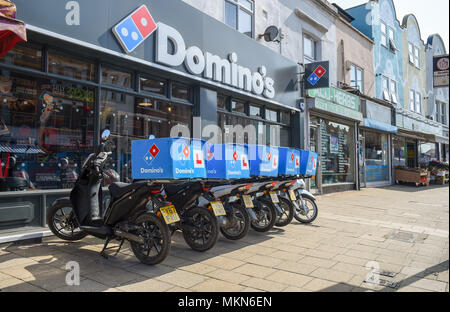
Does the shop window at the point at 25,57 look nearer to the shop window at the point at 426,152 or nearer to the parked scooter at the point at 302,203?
the parked scooter at the point at 302,203

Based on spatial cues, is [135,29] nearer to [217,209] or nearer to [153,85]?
[153,85]

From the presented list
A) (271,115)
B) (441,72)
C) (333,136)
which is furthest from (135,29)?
(333,136)

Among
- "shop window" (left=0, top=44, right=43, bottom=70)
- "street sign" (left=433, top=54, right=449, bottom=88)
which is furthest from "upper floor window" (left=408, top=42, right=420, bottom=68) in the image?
"shop window" (left=0, top=44, right=43, bottom=70)

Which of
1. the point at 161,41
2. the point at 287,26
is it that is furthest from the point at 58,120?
the point at 287,26

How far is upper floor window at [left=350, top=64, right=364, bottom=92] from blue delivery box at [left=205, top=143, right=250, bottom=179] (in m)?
12.9

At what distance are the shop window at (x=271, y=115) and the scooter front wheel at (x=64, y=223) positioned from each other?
737 cm

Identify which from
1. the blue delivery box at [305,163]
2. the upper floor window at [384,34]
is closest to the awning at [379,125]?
the upper floor window at [384,34]

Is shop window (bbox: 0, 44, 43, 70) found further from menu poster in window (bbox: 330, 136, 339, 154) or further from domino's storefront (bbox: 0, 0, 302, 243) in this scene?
menu poster in window (bbox: 330, 136, 339, 154)

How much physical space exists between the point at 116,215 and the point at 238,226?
1988 millimetres

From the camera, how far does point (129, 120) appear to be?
7.09 meters

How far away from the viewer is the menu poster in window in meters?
14.4

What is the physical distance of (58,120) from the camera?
5.89 metres
